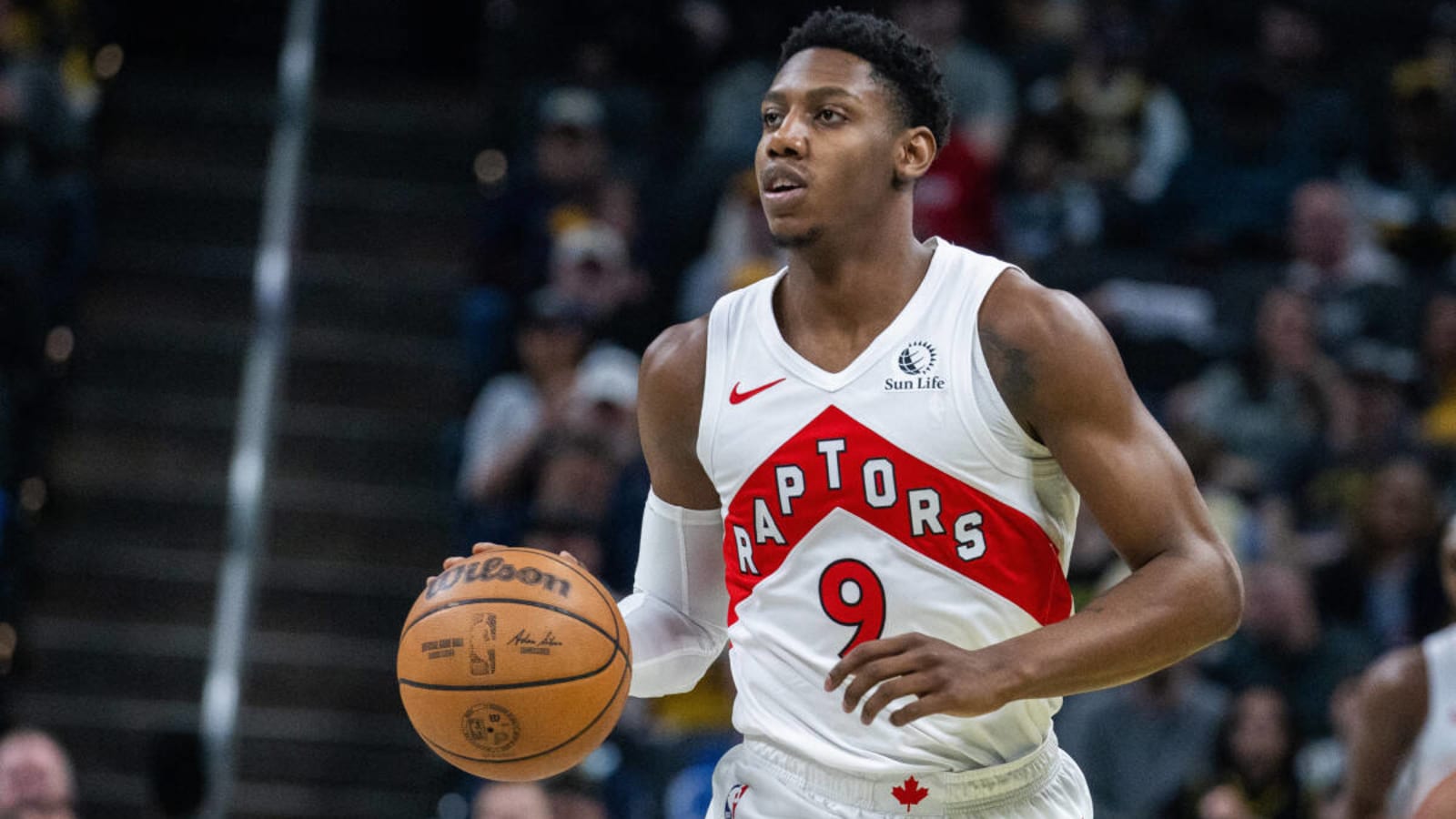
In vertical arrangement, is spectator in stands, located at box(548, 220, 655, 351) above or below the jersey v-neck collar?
below

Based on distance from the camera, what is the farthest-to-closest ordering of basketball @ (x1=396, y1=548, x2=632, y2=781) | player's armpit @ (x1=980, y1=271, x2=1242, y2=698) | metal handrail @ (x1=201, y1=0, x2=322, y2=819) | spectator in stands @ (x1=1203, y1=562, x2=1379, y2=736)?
metal handrail @ (x1=201, y1=0, x2=322, y2=819)
spectator in stands @ (x1=1203, y1=562, x2=1379, y2=736)
basketball @ (x1=396, y1=548, x2=632, y2=781)
player's armpit @ (x1=980, y1=271, x2=1242, y2=698)

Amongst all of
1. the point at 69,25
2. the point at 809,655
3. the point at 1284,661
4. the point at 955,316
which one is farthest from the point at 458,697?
the point at 69,25

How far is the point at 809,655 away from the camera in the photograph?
11.7 feet

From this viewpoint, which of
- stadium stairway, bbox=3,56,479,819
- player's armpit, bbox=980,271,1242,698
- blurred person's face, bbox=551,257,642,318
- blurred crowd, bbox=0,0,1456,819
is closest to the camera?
player's armpit, bbox=980,271,1242,698

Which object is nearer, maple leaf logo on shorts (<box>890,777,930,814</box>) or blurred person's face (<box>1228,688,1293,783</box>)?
maple leaf logo on shorts (<box>890,777,930,814</box>)

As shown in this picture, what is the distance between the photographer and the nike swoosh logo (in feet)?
12.2

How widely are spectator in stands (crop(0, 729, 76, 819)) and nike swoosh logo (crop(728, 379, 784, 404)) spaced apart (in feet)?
12.3

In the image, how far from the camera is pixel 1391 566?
25.1 ft

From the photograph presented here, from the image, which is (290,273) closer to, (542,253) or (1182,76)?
(542,253)

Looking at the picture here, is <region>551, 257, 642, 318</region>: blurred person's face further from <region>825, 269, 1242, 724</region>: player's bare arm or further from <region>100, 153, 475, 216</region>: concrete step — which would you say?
<region>825, 269, 1242, 724</region>: player's bare arm

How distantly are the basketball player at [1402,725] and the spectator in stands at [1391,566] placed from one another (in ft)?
8.13

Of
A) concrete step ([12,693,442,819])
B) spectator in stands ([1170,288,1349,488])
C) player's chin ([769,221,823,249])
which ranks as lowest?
concrete step ([12,693,442,819])

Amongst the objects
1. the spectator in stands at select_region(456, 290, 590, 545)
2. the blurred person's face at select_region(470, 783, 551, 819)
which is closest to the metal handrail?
the spectator in stands at select_region(456, 290, 590, 545)

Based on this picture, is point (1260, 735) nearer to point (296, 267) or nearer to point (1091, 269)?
point (1091, 269)
